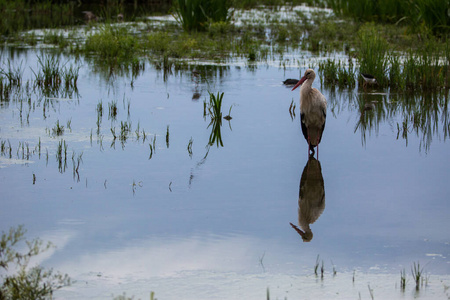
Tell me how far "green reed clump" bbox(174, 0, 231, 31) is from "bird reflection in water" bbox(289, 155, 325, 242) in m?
11.2

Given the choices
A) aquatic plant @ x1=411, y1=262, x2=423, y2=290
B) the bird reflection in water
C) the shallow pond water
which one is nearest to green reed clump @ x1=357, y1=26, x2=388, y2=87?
the shallow pond water

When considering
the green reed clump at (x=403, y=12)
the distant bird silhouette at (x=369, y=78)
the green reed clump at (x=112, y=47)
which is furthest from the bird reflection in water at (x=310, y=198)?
the green reed clump at (x=403, y=12)

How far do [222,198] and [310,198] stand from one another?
86 centimetres

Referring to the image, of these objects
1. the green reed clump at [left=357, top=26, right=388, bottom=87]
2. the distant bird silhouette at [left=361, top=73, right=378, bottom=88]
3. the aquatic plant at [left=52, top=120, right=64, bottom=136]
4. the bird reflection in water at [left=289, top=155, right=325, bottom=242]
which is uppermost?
the green reed clump at [left=357, top=26, right=388, bottom=87]

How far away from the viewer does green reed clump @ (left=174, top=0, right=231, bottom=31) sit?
18.8 m

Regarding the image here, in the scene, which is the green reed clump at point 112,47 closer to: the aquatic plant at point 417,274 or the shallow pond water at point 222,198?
the shallow pond water at point 222,198

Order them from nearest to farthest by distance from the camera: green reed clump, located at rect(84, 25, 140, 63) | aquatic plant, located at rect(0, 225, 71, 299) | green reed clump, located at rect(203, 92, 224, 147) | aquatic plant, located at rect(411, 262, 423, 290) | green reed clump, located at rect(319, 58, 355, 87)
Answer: aquatic plant, located at rect(0, 225, 71, 299) < aquatic plant, located at rect(411, 262, 423, 290) < green reed clump, located at rect(203, 92, 224, 147) < green reed clump, located at rect(319, 58, 355, 87) < green reed clump, located at rect(84, 25, 140, 63)

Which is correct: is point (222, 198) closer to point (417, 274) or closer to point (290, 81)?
point (417, 274)

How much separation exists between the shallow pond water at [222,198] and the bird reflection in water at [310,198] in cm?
5

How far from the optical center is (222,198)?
655 centimetres

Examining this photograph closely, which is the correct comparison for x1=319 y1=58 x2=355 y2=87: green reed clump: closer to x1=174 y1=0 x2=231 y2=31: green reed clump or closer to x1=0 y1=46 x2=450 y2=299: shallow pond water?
x1=0 y1=46 x2=450 y2=299: shallow pond water

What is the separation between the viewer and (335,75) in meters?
12.8

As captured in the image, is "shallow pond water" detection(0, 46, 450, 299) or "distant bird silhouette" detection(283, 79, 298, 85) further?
"distant bird silhouette" detection(283, 79, 298, 85)

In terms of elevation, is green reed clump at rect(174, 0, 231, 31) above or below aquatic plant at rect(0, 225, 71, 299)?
above
